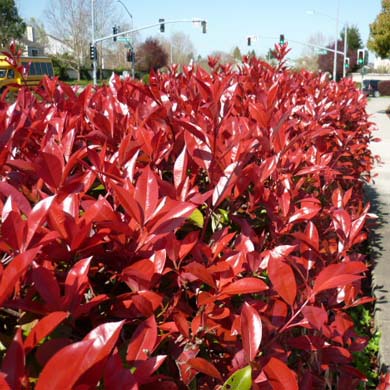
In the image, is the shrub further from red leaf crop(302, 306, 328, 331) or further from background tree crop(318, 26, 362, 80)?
red leaf crop(302, 306, 328, 331)

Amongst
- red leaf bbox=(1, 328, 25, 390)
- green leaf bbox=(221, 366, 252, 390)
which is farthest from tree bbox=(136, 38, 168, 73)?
red leaf bbox=(1, 328, 25, 390)

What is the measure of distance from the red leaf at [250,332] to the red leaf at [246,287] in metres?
0.09

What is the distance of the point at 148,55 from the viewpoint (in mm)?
66250

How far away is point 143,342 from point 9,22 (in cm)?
6613

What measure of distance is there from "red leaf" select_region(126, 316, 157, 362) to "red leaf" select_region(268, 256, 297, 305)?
0.95 feet

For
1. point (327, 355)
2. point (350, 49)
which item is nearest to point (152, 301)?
point (327, 355)

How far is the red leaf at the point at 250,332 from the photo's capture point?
0.99 meters

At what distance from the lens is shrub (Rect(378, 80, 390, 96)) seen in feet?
146

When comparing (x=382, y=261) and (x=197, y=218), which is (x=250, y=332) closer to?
(x=197, y=218)

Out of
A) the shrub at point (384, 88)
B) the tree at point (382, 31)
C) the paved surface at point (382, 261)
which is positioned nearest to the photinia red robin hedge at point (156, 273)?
the paved surface at point (382, 261)

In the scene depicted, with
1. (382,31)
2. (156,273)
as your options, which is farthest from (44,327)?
(382,31)

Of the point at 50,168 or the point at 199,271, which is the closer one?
the point at 199,271

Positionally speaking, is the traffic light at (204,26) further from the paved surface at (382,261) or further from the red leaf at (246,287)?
the red leaf at (246,287)

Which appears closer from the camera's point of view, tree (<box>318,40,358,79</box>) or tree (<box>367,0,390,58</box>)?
tree (<box>367,0,390,58</box>)
